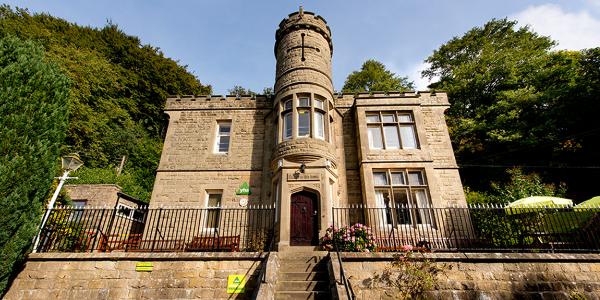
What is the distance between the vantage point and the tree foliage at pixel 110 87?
21.9 m

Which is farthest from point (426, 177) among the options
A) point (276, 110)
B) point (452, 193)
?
point (276, 110)

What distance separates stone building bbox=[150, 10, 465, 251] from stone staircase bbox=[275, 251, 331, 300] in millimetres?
1592

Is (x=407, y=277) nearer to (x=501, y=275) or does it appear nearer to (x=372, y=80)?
(x=501, y=275)

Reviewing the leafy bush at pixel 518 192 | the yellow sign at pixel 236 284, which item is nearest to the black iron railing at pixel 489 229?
the leafy bush at pixel 518 192

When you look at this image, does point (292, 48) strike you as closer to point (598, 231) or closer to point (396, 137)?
point (396, 137)

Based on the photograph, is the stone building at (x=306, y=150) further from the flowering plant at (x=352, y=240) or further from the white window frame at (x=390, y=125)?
the flowering plant at (x=352, y=240)

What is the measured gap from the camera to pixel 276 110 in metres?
12.8

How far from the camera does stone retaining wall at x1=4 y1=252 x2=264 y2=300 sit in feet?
22.5

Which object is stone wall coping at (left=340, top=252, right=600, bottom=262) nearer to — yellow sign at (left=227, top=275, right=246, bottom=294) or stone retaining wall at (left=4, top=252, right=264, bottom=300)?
yellow sign at (left=227, top=275, right=246, bottom=294)

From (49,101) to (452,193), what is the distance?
14.3 metres

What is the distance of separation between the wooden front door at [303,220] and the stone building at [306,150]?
0.12ft

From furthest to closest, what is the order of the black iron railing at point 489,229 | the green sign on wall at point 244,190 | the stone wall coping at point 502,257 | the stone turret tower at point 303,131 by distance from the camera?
the green sign on wall at point 244,190 → the stone turret tower at point 303,131 → the black iron railing at point 489,229 → the stone wall coping at point 502,257

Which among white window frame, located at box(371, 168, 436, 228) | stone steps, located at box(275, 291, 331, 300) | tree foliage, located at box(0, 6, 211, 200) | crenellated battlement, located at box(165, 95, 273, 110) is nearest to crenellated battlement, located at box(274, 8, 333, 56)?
crenellated battlement, located at box(165, 95, 273, 110)

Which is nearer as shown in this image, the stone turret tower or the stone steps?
the stone steps
